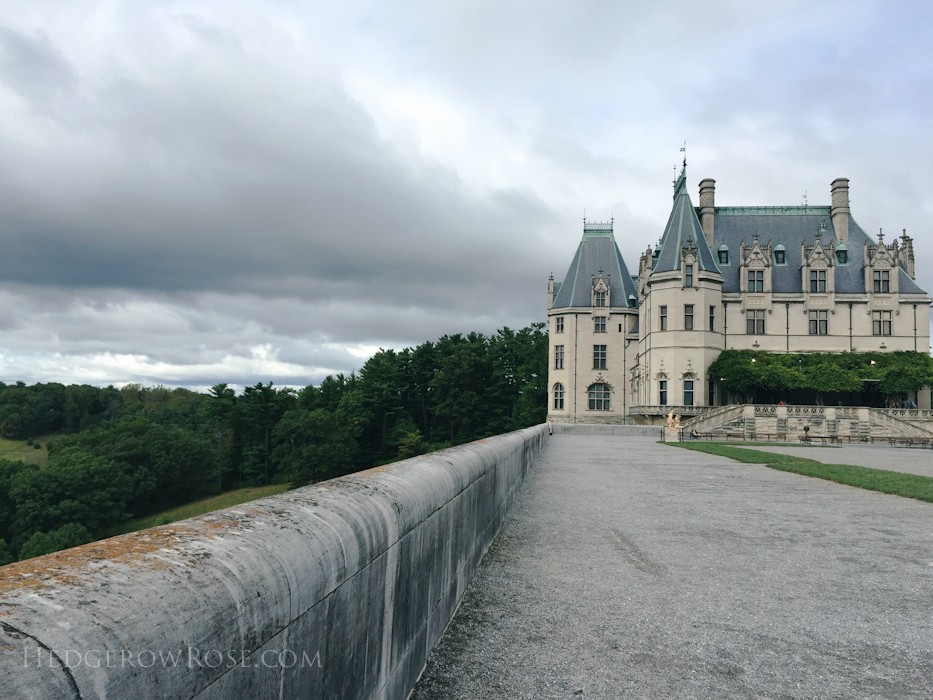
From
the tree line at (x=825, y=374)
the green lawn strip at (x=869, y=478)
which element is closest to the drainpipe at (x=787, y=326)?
the tree line at (x=825, y=374)

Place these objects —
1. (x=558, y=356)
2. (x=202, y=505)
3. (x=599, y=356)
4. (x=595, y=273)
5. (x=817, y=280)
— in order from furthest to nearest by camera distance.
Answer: (x=202, y=505)
(x=595, y=273)
(x=558, y=356)
(x=599, y=356)
(x=817, y=280)

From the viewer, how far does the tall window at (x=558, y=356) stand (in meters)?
66.4

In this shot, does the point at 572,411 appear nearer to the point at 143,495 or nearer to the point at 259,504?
the point at 143,495

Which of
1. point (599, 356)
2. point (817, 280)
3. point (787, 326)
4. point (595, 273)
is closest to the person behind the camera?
point (787, 326)

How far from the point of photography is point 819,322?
190 ft

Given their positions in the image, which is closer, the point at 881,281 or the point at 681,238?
the point at 881,281

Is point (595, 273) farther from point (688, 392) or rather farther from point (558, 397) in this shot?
point (688, 392)


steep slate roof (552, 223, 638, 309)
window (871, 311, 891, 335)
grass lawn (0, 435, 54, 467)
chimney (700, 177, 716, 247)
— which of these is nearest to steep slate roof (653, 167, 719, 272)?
chimney (700, 177, 716, 247)

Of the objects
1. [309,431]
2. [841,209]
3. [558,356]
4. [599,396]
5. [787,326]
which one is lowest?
[309,431]

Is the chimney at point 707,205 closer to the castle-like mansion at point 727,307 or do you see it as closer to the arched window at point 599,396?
the castle-like mansion at point 727,307

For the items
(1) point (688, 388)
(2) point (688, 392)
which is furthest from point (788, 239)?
(2) point (688, 392)

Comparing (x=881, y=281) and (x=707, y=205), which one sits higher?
(x=707, y=205)

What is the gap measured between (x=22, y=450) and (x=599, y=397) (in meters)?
103

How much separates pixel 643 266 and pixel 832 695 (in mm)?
62683
